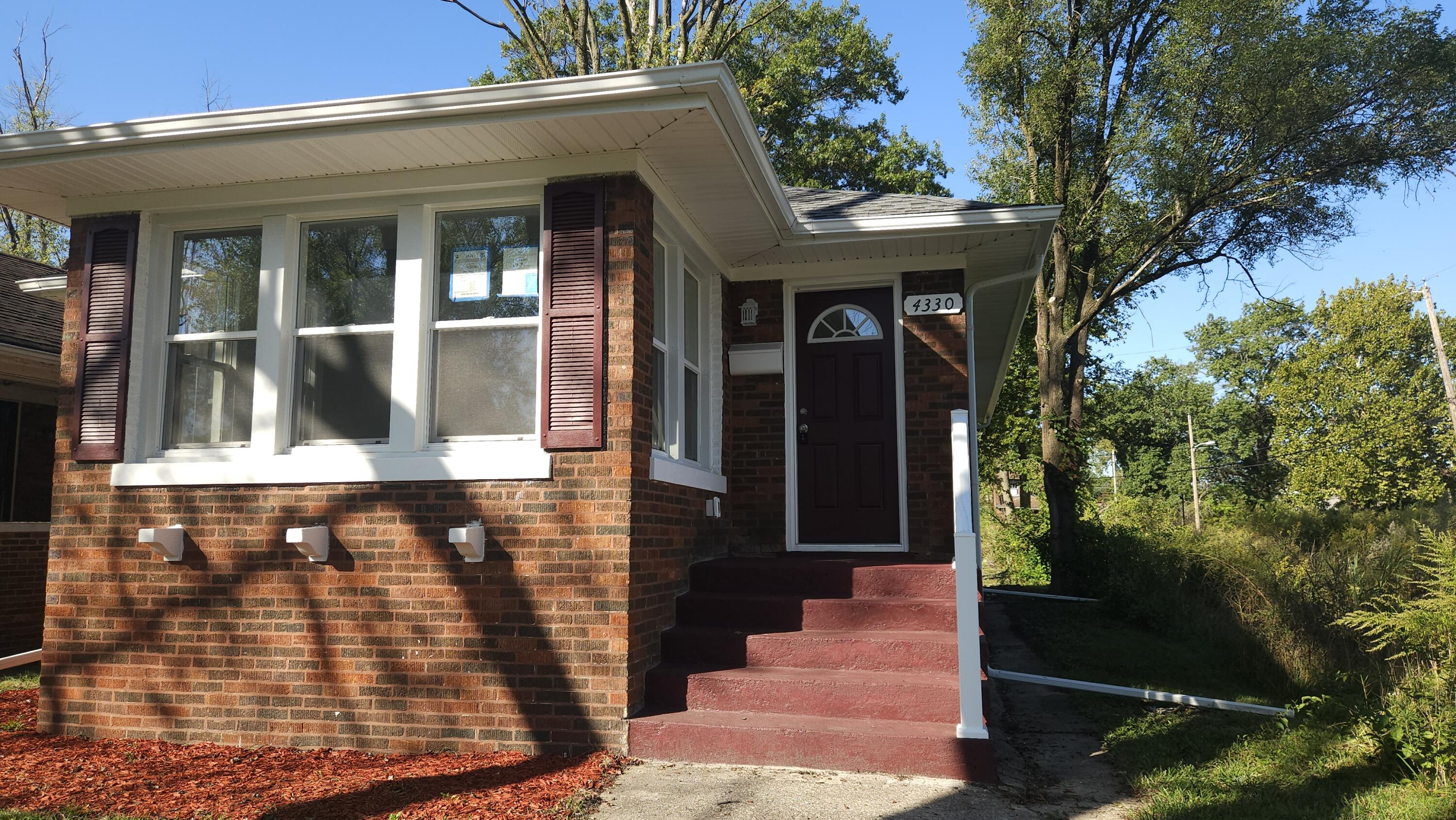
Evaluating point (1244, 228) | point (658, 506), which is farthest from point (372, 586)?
A: point (1244, 228)

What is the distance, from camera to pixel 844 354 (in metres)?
7.05

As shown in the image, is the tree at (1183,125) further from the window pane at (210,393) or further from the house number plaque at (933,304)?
the window pane at (210,393)

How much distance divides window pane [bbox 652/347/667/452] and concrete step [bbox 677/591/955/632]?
997 mm

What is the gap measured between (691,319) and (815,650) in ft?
8.48

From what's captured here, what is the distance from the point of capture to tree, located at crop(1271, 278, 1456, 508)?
35.4 meters

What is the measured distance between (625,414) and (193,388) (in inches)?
114

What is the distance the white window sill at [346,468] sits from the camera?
4.91 meters

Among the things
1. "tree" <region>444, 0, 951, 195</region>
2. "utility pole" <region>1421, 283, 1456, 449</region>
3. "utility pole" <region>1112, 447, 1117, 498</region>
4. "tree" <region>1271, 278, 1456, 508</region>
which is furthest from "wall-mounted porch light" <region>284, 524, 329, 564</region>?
"utility pole" <region>1112, 447, 1117, 498</region>

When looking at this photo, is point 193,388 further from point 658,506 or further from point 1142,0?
point 1142,0

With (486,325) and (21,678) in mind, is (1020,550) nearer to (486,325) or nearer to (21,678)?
(486,325)

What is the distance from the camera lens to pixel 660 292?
5758 millimetres

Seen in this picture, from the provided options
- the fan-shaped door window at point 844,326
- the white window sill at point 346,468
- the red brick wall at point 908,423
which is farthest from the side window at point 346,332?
the fan-shaped door window at point 844,326

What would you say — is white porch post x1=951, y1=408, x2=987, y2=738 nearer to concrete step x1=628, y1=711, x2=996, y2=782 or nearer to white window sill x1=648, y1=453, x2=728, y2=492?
concrete step x1=628, y1=711, x2=996, y2=782

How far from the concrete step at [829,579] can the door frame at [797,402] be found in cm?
92
